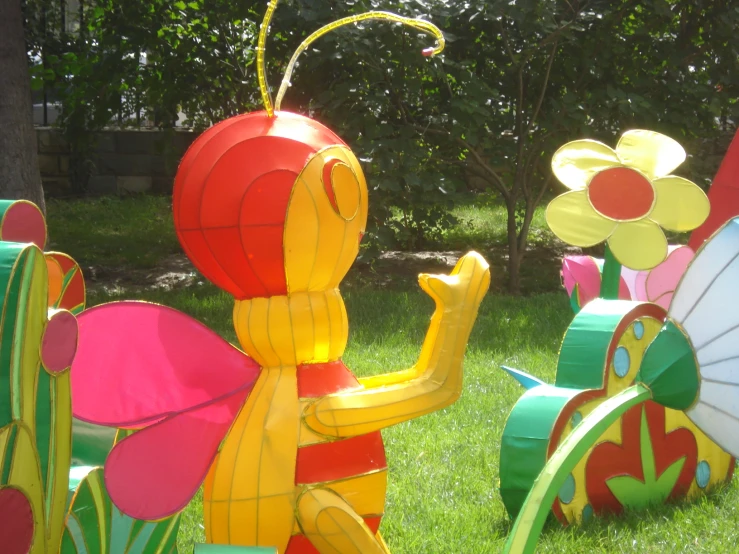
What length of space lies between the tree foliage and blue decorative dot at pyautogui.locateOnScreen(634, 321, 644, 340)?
298 cm

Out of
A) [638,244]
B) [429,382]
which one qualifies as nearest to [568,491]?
[638,244]

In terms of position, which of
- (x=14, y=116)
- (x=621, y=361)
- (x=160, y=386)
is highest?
(x=160, y=386)

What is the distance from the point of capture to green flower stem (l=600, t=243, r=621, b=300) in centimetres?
255

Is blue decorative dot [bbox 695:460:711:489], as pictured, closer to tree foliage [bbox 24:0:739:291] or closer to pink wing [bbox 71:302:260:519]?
pink wing [bbox 71:302:260:519]

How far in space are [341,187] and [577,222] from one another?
0.60m

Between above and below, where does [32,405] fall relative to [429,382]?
above

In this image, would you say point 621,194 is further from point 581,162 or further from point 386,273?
point 386,273

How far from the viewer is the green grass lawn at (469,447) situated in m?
2.65

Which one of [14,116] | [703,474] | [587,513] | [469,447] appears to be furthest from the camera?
[14,116]

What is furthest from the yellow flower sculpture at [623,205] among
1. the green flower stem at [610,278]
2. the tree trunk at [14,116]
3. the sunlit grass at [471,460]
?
the tree trunk at [14,116]

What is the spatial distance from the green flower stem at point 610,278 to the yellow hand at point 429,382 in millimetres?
689

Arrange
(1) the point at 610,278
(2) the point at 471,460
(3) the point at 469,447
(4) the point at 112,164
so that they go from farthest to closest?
(4) the point at 112,164 < (3) the point at 469,447 < (2) the point at 471,460 < (1) the point at 610,278

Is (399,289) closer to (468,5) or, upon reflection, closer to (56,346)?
(468,5)

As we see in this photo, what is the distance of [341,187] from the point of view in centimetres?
196
